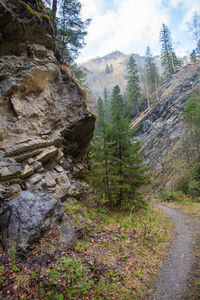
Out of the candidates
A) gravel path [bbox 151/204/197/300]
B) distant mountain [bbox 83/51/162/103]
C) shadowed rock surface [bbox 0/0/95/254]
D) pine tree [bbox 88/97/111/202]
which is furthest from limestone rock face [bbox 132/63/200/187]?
distant mountain [bbox 83/51/162/103]

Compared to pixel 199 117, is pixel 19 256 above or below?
below

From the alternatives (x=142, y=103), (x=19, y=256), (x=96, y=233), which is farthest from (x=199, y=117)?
(x=142, y=103)

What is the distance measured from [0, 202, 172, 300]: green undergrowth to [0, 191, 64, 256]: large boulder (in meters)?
0.33

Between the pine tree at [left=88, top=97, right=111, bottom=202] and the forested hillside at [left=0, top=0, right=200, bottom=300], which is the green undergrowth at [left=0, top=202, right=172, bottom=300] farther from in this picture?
the pine tree at [left=88, top=97, right=111, bottom=202]

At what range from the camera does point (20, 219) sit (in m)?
5.34

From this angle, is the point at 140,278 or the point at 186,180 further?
the point at 186,180

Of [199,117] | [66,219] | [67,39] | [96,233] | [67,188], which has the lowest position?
[96,233]

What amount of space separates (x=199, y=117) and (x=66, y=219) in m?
20.1

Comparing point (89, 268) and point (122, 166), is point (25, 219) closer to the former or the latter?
point (89, 268)

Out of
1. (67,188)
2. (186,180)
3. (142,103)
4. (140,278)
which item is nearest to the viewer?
(140,278)

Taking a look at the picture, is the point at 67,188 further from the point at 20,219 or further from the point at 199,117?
the point at 199,117

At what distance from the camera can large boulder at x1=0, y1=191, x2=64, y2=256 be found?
490 centimetres

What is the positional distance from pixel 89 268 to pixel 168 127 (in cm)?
2883

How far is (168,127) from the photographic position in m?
29.3
